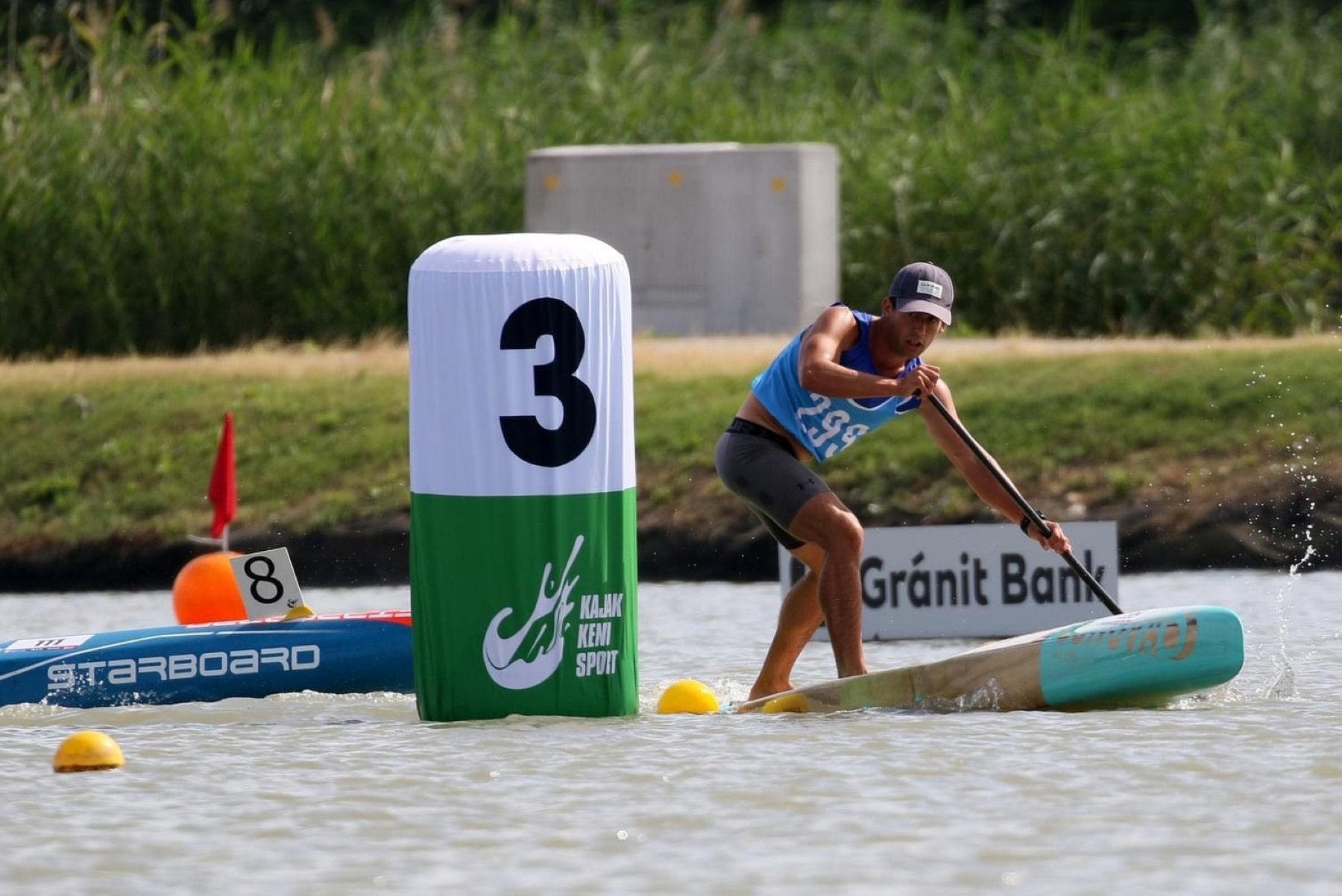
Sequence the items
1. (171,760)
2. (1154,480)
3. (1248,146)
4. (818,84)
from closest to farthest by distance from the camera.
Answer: (171,760) < (1154,480) < (1248,146) < (818,84)

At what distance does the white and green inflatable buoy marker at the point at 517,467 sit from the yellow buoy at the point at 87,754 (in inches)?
38.7

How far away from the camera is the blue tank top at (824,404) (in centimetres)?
793

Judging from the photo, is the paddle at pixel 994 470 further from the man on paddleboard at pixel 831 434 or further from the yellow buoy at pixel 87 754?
the yellow buoy at pixel 87 754

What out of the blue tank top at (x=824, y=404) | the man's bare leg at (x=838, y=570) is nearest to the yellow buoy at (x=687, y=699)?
the man's bare leg at (x=838, y=570)

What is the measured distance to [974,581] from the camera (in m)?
9.52

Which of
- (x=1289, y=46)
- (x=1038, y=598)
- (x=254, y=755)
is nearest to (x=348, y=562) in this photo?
(x=1038, y=598)

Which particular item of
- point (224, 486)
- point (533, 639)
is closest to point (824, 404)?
point (533, 639)

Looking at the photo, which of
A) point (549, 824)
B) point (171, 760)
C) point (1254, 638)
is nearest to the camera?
point (549, 824)

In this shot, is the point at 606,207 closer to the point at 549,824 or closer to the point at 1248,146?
the point at 1248,146

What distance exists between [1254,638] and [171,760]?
189 inches

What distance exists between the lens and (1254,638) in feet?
33.1

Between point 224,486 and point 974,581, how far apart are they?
320 centimetres

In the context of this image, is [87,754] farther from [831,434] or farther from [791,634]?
[831,434]

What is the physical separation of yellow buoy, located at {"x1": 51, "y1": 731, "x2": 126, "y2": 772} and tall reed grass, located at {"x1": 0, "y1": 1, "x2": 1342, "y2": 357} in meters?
11.2
